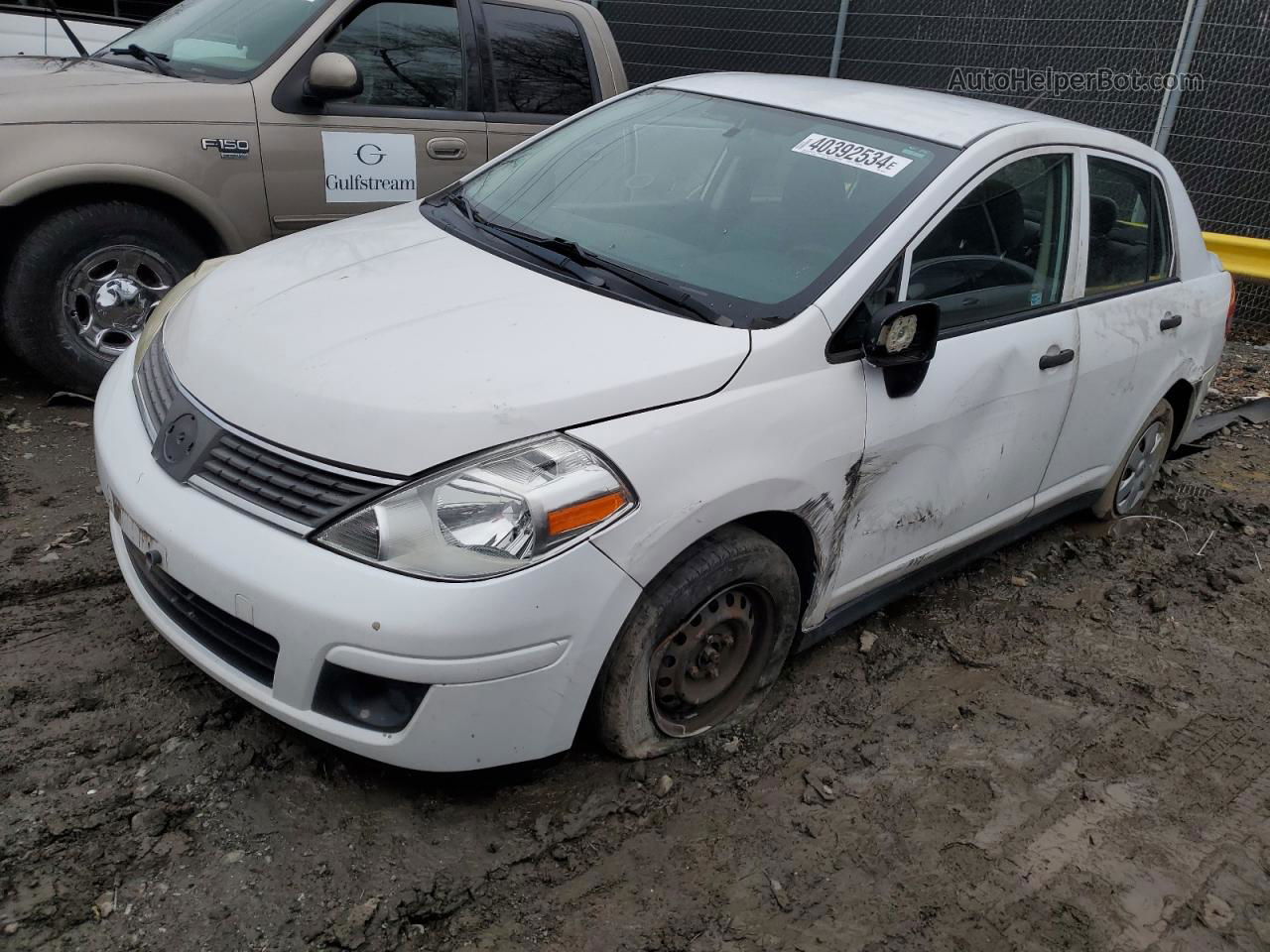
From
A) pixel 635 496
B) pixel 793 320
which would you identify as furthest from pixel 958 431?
pixel 635 496

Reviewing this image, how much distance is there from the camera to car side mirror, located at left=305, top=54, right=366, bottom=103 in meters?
4.78

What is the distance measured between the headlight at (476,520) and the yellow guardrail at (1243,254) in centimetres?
680

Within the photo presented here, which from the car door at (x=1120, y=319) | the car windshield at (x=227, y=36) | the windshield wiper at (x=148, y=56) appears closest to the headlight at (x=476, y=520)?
the car door at (x=1120, y=319)

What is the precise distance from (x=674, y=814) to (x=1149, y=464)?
3.14m

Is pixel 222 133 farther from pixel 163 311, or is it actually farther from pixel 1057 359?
pixel 1057 359

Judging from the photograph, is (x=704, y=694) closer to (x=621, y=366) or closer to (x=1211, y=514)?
(x=621, y=366)

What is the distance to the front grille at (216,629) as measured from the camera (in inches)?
97.9

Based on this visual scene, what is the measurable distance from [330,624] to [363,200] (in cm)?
344

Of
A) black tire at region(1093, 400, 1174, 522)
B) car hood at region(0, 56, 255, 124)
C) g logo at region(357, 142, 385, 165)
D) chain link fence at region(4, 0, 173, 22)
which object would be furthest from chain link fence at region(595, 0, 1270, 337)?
car hood at region(0, 56, 255, 124)

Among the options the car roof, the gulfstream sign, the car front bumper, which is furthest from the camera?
the gulfstream sign

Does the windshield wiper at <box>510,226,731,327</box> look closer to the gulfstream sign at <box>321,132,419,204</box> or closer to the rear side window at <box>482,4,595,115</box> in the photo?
the gulfstream sign at <box>321,132,419,204</box>

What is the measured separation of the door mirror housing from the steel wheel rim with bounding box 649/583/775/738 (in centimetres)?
72

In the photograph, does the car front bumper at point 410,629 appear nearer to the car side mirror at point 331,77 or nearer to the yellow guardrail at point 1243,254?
the car side mirror at point 331,77

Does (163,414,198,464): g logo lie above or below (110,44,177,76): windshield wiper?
below
